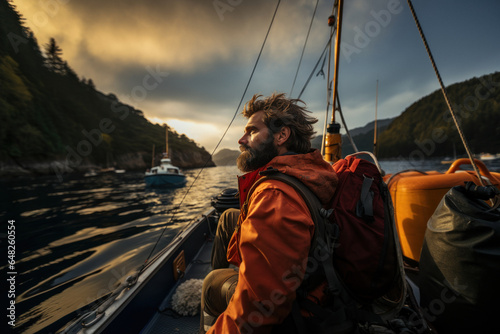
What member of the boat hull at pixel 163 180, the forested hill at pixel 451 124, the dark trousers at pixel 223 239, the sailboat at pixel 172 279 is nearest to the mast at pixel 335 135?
the sailboat at pixel 172 279

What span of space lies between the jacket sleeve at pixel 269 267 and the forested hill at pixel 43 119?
3008cm

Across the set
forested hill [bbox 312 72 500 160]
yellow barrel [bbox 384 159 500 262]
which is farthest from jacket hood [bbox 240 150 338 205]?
forested hill [bbox 312 72 500 160]

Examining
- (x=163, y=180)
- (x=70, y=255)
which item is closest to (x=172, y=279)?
(x=70, y=255)

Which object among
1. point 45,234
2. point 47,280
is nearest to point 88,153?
point 45,234

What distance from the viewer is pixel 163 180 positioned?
2012 centimetres

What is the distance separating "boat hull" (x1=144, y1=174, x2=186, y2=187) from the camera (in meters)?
19.7

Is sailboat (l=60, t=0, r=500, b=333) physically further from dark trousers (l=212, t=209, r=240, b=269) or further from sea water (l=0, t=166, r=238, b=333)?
dark trousers (l=212, t=209, r=240, b=269)

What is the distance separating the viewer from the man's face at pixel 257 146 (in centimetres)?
160

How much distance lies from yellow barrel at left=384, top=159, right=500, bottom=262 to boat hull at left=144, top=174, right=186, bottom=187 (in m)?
20.8

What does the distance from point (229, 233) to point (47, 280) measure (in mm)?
3870

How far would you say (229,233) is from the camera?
2178mm

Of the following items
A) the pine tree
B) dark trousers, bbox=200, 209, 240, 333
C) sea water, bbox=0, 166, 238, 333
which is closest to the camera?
dark trousers, bbox=200, 209, 240, 333

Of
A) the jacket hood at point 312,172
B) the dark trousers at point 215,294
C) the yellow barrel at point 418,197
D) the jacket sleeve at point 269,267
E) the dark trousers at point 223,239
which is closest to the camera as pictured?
the jacket sleeve at point 269,267

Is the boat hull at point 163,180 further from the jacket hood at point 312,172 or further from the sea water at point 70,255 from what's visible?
the jacket hood at point 312,172
